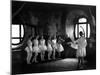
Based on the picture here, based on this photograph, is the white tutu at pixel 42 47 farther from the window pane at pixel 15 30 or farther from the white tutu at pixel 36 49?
the window pane at pixel 15 30

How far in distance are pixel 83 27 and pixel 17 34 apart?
3.05 ft

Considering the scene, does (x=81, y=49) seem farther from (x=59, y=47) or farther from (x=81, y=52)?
(x=59, y=47)

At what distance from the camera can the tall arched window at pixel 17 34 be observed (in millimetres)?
2514

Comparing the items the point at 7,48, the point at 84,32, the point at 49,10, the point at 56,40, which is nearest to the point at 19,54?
the point at 7,48

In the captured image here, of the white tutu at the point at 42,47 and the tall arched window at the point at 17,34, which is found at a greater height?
the tall arched window at the point at 17,34

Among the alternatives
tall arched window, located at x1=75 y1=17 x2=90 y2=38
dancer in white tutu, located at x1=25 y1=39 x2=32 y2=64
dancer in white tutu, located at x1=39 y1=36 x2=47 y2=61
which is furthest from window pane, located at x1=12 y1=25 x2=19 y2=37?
tall arched window, located at x1=75 y1=17 x2=90 y2=38

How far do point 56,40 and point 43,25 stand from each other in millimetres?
267

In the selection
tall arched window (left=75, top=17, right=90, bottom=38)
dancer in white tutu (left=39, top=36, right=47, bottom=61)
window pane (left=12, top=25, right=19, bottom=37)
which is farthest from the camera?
tall arched window (left=75, top=17, right=90, bottom=38)

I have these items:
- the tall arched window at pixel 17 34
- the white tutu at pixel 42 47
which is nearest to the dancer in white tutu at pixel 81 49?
the white tutu at pixel 42 47

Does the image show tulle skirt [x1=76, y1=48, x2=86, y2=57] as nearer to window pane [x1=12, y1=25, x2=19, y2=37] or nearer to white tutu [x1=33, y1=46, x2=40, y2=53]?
white tutu [x1=33, y1=46, x2=40, y2=53]

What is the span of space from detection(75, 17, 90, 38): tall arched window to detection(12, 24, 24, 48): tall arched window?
763 mm

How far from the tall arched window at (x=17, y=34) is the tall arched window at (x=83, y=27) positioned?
76 centimetres

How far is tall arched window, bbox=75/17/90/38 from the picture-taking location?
2.79m

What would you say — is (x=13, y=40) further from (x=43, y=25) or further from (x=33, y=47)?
(x=43, y=25)
